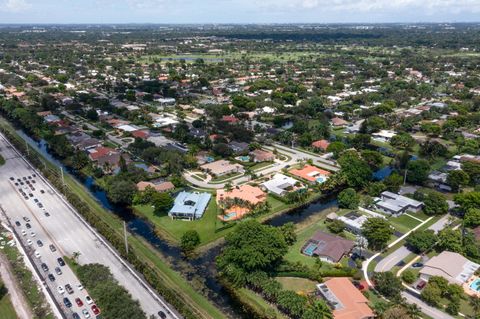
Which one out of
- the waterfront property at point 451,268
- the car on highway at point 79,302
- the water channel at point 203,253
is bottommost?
the water channel at point 203,253

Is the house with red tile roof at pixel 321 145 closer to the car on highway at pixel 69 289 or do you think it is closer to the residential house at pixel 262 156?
the residential house at pixel 262 156

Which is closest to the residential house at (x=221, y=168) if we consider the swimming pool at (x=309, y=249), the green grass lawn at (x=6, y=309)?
the swimming pool at (x=309, y=249)

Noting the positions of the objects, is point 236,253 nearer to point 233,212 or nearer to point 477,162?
point 233,212

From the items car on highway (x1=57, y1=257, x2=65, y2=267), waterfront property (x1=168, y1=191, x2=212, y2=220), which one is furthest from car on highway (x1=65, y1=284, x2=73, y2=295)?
waterfront property (x1=168, y1=191, x2=212, y2=220)

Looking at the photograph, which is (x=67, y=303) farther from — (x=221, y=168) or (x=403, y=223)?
(x=403, y=223)

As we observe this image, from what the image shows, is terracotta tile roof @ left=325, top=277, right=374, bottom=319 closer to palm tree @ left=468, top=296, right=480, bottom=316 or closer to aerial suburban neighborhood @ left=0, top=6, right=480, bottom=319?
aerial suburban neighborhood @ left=0, top=6, right=480, bottom=319

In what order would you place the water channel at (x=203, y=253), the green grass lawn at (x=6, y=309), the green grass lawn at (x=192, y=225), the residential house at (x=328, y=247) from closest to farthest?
the green grass lawn at (x=6, y=309)
the water channel at (x=203, y=253)
the residential house at (x=328, y=247)
the green grass lawn at (x=192, y=225)

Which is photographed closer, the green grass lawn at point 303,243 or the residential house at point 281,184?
the green grass lawn at point 303,243

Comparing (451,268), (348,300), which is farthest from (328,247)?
(451,268)
